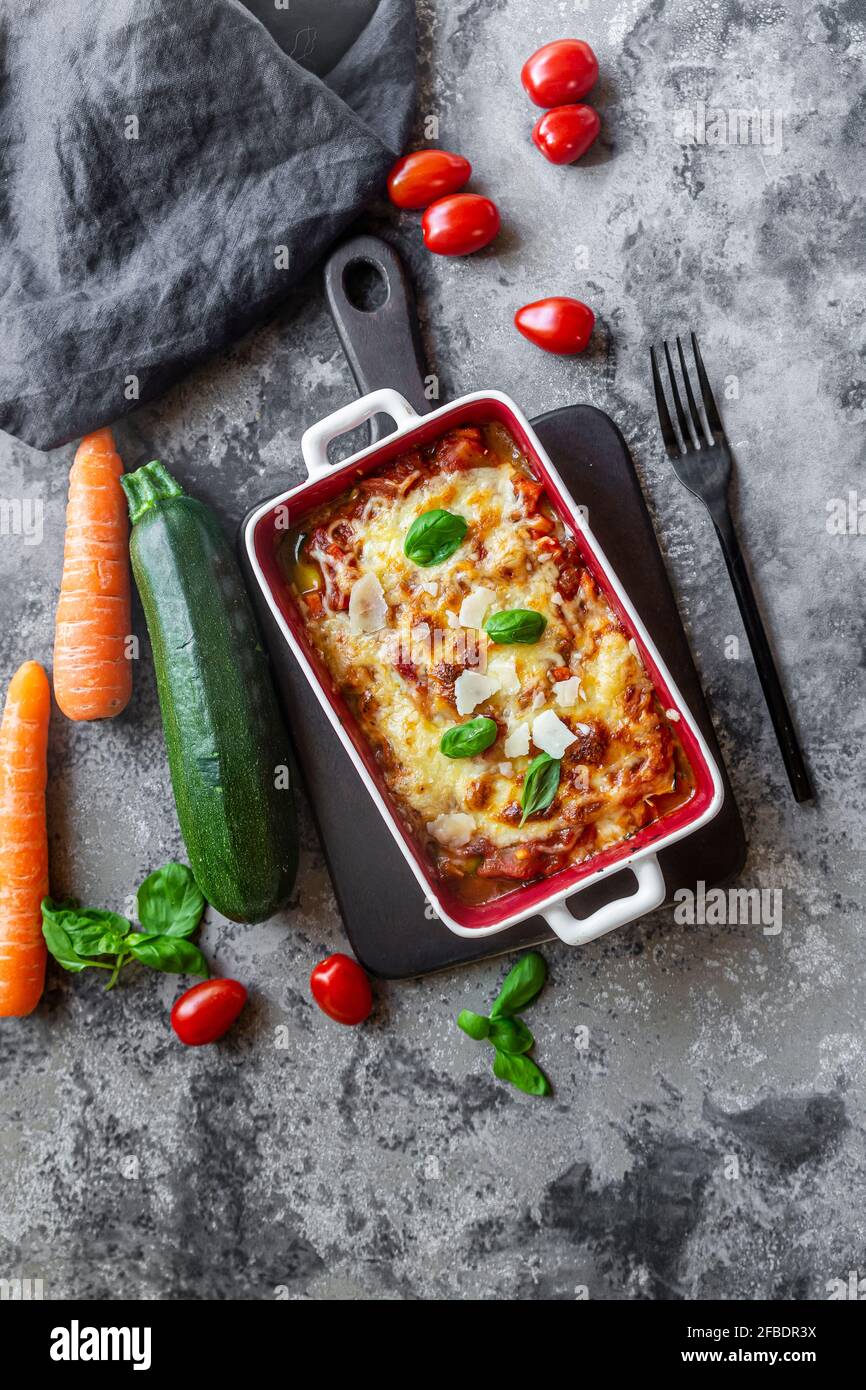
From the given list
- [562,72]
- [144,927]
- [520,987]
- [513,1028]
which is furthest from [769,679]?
[144,927]

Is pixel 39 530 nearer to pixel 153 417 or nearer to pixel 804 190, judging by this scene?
pixel 153 417

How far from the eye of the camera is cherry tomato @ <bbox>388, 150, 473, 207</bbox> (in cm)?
313

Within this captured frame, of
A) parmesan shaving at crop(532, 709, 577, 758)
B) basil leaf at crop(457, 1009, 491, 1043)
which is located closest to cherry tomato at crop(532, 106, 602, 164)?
parmesan shaving at crop(532, 709, 577, 758)

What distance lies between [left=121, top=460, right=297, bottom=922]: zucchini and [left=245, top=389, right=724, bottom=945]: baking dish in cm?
26

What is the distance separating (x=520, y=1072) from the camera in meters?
3.08

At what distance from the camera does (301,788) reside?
10.5ft

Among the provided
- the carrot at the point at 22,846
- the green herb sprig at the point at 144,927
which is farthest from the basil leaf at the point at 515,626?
the carrot at the point at 22,846

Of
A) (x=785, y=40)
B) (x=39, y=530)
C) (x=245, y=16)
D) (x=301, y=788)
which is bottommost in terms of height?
(x=301, y=788)

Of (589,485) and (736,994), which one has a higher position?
(589,485)

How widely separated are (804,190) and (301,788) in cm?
219

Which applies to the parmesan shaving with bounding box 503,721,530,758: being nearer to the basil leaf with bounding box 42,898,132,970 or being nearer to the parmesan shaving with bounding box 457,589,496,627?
the parmesan shaving with bounding box 457,589,496,627

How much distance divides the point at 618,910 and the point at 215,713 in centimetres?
114

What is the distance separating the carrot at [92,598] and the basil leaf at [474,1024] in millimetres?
1292
